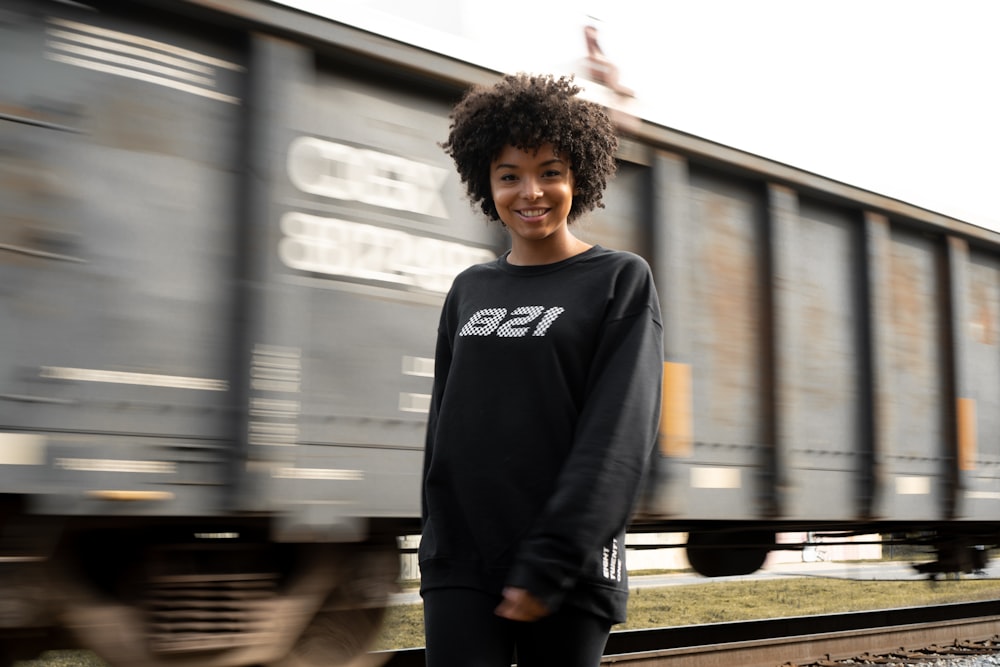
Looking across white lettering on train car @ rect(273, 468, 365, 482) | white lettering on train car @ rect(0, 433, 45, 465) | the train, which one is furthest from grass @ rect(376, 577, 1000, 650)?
white lettering on train car @ rect(0, 433, 45, 465)

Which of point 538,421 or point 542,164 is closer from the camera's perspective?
point 538,421

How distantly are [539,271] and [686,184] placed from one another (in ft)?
13.6

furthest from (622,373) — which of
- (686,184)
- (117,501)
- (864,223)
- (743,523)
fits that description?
(864,223)

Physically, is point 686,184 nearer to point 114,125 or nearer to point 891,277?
point 891,277

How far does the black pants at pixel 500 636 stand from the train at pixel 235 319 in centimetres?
229

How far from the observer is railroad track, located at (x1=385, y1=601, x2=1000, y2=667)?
20.5 feet

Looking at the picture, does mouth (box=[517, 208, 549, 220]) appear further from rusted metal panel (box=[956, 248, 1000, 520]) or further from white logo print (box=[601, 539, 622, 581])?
rusted metal panel (box=[956, 248, 1000, 520])

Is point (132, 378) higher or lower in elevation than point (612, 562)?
higher

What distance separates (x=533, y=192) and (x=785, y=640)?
19.0 ft

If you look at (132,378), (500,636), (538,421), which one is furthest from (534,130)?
(132,378)

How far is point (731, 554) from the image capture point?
7.88m

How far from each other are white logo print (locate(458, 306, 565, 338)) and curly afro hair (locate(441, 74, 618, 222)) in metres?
0.29

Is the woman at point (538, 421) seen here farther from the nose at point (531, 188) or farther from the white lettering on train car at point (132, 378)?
the white lettering on train car at point (132, 378)

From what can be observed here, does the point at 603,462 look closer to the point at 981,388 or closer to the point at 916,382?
the point at 916,382
